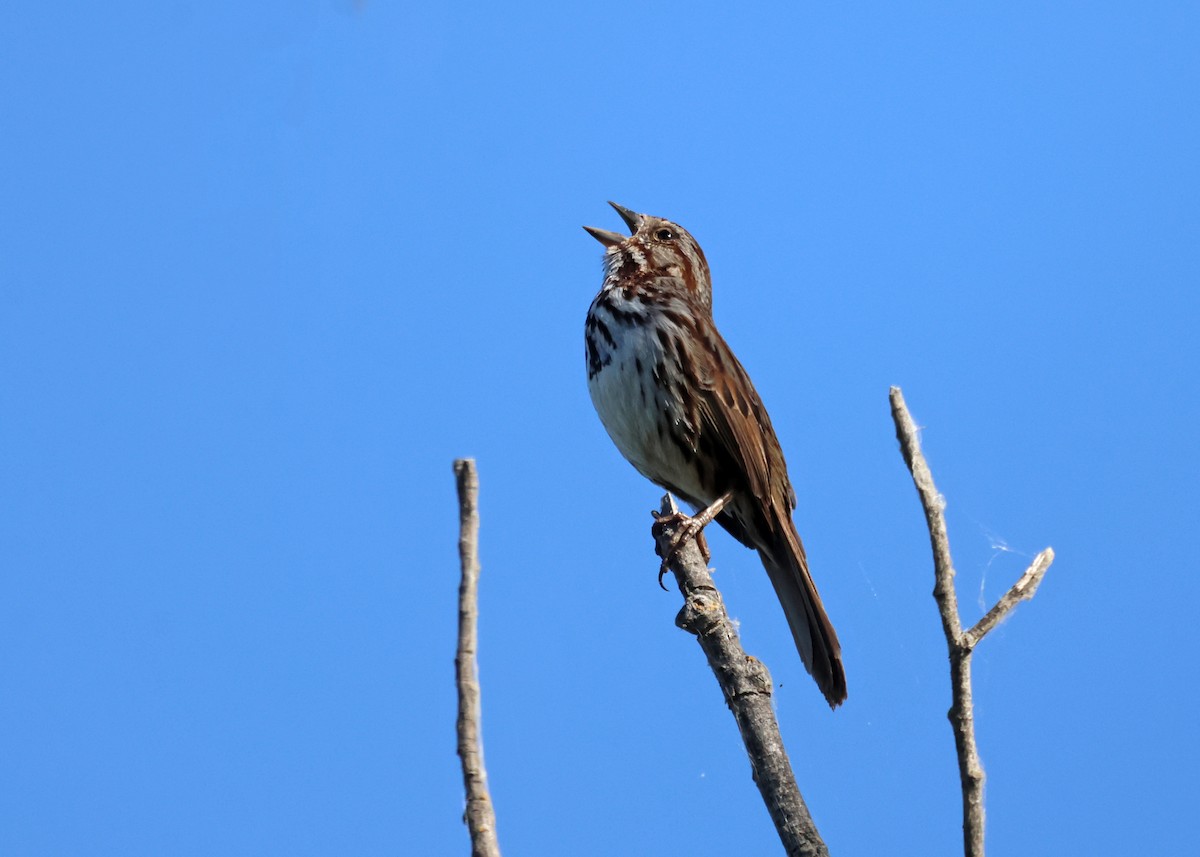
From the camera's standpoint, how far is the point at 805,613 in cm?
467

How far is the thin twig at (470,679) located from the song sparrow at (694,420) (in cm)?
298

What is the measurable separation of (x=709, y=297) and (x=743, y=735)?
3234mm

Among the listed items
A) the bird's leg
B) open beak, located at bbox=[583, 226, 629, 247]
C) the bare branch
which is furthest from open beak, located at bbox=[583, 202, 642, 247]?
the bare branch

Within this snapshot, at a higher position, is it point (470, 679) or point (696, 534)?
point (696, 534)

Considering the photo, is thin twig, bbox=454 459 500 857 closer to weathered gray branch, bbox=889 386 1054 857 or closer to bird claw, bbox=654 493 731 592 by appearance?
weathered gray branch, bbox=889 386 1054 857

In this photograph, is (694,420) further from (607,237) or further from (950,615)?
(950,615)

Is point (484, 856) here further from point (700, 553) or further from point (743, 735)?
point (700, 553)

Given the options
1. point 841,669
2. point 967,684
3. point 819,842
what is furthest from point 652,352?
point 967,684

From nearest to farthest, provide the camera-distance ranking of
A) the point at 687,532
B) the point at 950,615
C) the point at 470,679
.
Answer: the point at 470,679
the point at 950,615
the point at 687,532

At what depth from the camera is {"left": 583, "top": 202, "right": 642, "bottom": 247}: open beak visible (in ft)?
20.1

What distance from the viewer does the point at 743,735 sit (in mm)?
3258

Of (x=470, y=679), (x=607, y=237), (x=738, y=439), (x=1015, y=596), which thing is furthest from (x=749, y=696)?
(x=607, y=237)

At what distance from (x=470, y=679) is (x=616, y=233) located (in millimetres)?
4423

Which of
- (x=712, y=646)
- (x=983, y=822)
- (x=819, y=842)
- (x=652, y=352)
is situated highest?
(x=652, y=352)
